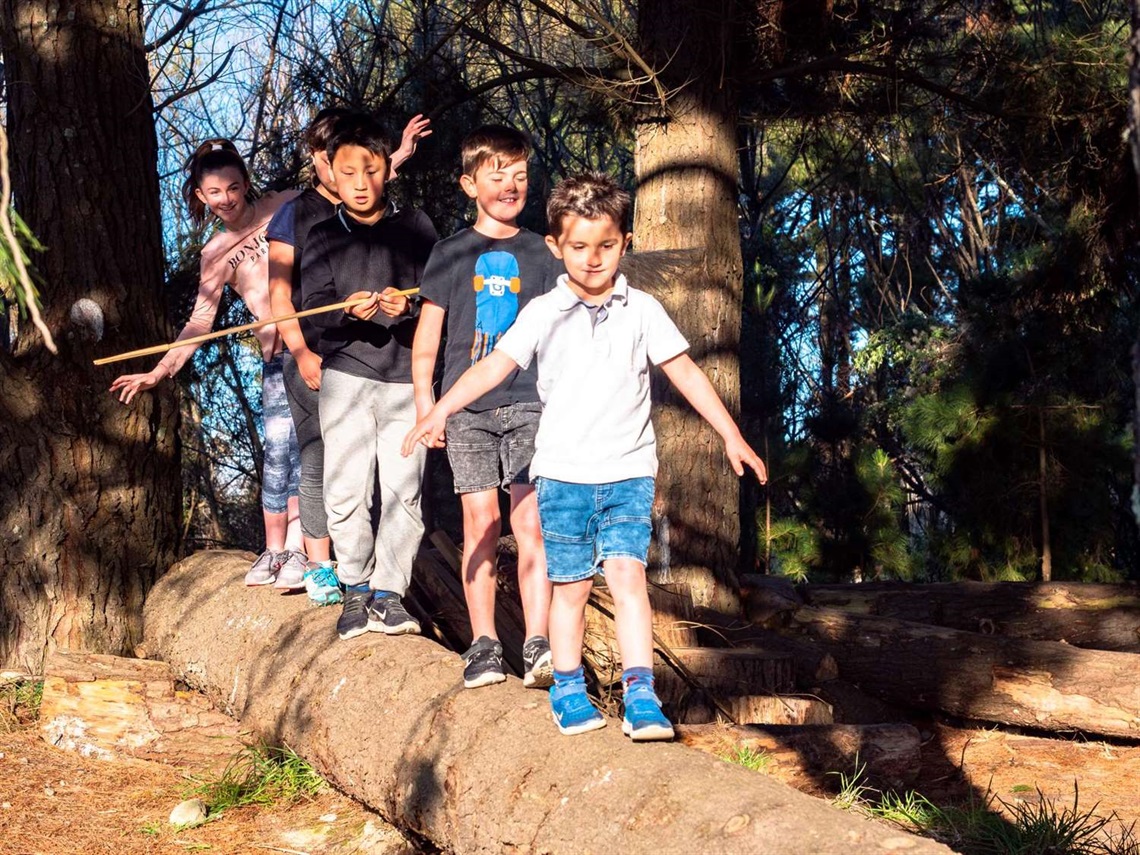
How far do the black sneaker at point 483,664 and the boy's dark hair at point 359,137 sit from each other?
201 centimetres

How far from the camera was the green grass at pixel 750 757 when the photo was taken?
4355 mm

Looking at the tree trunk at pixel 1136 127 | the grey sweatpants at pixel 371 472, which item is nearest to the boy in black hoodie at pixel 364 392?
the grey sweatpants at pixel 371 472

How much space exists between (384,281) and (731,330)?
10.3ft

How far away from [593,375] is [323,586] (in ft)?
7.03

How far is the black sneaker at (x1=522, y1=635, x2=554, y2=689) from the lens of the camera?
3.86 metres

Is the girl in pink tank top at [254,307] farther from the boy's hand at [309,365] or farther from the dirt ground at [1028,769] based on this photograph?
the dirt ground at [1028,769]

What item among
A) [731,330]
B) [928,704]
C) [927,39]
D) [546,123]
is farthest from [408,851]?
[546,123]

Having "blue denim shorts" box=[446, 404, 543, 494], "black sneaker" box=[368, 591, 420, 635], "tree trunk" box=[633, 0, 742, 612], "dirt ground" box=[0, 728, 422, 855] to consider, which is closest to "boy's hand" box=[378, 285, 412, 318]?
"blue denim shorts" box=[446, 404, 543, 494]

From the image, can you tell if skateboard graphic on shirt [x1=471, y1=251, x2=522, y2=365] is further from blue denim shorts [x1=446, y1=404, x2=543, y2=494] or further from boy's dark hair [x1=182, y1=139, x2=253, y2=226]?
boy's dark hair [x1=182, y1=139, x2=253, y2=226]

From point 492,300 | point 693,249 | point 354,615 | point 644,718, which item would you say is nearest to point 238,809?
point 354,615

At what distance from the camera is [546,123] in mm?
Result: 13844

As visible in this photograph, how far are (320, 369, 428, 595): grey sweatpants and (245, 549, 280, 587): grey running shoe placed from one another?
0.98 m

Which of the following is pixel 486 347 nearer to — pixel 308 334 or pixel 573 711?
pixel 308 334

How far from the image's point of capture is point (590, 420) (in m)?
3.54
